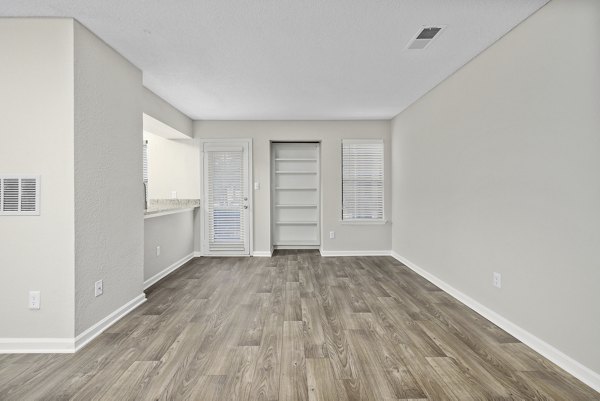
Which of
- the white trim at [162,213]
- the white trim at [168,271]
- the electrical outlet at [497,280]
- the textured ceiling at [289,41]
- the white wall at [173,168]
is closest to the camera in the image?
the textured ceiling at [289,41]

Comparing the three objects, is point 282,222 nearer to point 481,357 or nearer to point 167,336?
point 167,336

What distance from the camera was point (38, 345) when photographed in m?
2.28

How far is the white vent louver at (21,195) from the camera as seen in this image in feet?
7.48

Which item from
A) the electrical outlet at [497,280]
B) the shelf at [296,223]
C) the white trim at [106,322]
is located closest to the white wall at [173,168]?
the shelf at [296,223]

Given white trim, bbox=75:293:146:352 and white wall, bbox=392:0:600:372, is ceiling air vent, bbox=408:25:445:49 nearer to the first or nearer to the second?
white wall, bbox=392:0:600:372

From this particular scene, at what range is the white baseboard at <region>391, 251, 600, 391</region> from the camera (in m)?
1.87

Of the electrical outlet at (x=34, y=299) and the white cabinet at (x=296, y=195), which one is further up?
the white cabinet at (x=296, y=195)

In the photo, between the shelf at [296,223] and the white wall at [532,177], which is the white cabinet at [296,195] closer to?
the shelf at [296,223]

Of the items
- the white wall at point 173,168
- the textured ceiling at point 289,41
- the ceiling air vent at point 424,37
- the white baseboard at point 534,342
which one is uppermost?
the ceiling air vent at point 424,37

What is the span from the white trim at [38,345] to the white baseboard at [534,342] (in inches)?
→ 133

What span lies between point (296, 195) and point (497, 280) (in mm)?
3949

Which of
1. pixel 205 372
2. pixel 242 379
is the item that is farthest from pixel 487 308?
pixel 205 372

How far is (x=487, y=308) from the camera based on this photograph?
2.84m

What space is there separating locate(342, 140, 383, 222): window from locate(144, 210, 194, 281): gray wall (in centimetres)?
273
